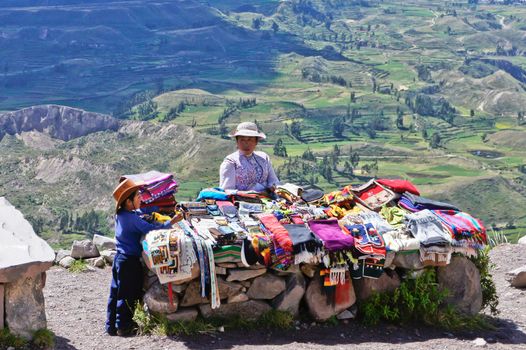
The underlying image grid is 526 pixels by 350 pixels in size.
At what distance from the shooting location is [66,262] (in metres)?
10.8

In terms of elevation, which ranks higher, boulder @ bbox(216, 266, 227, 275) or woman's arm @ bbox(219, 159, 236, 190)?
woman's arm @ bbox(219, 159, 236, 190)

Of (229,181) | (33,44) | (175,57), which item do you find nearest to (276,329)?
(229,181)

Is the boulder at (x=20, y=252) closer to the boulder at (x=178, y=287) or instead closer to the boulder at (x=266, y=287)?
the boulder at (x=178, y=287)

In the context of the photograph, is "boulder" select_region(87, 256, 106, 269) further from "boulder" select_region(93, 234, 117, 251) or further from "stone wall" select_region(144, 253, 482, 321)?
"stone wall" select_region(144, 253, 482, 321)

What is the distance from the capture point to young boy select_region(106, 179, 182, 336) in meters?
7.50

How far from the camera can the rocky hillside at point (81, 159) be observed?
79625 millimetres

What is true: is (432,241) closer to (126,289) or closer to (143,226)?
(143,226)

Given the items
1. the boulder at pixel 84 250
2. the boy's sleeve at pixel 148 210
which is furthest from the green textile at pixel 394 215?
the boulder at pixel 84 250

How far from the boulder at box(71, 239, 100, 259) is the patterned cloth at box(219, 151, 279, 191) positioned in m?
2.89

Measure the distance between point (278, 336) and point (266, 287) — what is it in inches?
20.5

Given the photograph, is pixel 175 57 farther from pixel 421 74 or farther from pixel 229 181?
pixel 229 181

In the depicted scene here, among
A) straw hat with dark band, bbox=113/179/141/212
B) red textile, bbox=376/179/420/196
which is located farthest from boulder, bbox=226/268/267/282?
red textile, bbox=376/179/420/196

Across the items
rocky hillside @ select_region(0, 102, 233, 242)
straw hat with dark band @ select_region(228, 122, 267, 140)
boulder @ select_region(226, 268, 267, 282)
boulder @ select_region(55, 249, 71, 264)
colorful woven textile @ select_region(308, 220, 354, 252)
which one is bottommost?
rocky hillside @ select_region(0, 102, 233, 242)

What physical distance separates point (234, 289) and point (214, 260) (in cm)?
38
